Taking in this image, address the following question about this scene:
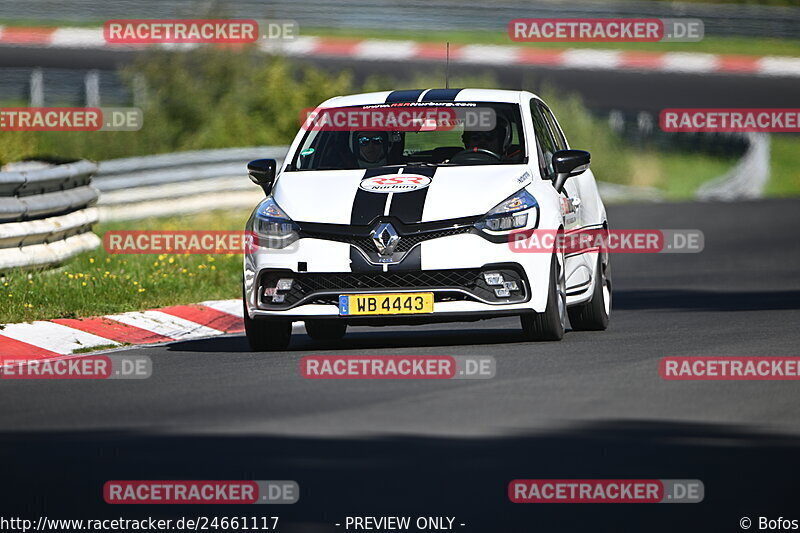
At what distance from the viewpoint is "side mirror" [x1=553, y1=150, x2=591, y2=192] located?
38.8 ft

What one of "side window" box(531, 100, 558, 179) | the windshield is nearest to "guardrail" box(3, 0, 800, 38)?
"side window" box(531, 100, 558, 179)

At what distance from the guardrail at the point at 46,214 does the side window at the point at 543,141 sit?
4.27 meters

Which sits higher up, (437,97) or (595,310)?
(437,97)

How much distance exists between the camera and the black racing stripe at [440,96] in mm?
12562

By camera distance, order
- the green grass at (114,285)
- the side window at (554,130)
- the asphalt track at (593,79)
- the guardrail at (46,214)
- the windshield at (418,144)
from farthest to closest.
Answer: the asphalt track at (593,79) → the guardrail at (46,214) → the side window at (554,130) → the green grass at (114,285) → the windshield at (418,144)
